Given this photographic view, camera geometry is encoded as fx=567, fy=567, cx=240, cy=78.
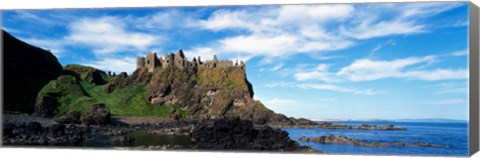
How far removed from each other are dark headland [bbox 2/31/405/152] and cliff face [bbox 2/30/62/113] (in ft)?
0.16

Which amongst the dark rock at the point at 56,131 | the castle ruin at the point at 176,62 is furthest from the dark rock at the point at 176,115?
the dark rock at the point at 56,131

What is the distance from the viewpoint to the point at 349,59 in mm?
17812

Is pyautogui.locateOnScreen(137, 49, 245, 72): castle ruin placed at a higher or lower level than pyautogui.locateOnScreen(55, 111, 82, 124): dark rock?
higher

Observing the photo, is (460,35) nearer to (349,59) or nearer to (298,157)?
(349,59)

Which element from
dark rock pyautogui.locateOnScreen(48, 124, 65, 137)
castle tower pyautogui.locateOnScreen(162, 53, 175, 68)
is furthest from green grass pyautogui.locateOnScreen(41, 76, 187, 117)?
dark rock pyautogui.locateOnScreen(48, 124, 65, 137)

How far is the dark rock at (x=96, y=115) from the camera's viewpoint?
25844mm

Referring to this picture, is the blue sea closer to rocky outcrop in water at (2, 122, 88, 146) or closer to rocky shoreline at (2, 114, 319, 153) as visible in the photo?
rocky shoreline at (2, 114, 319, 153)

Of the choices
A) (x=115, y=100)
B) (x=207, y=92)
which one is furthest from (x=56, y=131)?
(x=207, y=92)

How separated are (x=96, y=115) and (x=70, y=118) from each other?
4.28ft

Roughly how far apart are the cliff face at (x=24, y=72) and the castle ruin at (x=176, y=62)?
11.2ft

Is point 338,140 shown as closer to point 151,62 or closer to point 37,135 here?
point 151,62

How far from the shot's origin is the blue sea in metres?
15.3

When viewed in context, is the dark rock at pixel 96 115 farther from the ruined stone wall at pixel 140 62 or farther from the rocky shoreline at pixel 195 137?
the ruined stone wall at pixel 140 62

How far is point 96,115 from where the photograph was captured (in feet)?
86.8
